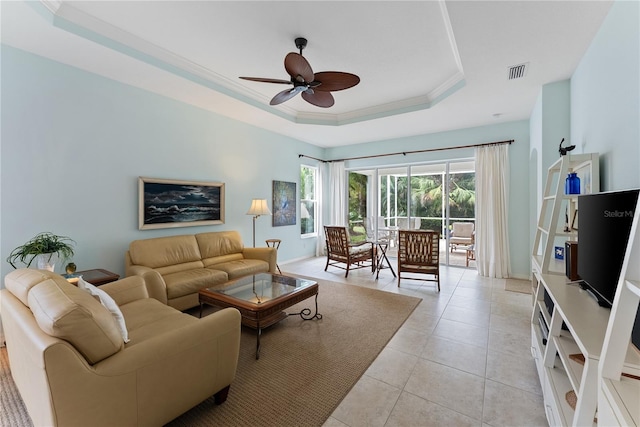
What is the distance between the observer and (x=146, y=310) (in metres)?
2.17

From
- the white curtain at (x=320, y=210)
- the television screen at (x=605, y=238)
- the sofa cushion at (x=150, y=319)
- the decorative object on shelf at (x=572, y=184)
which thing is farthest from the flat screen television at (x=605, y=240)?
the white curtain at (x=320, y=210)

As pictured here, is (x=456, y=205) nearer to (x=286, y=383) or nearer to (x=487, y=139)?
(x=487, y=139)

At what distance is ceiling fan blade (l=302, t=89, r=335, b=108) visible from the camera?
9.47 feet

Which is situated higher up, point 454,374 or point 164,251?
point 164,251

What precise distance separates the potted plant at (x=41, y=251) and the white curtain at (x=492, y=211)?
5.98 meters

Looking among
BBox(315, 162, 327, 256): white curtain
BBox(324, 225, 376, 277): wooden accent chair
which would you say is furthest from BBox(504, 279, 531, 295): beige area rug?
BBox(315, 162, 327, 256): white curtain

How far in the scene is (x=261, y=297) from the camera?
265 cm

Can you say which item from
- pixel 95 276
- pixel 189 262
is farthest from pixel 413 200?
pixel 95 276

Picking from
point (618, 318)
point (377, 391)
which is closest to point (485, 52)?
point (618, 318)

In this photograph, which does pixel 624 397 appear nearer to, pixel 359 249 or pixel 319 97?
pixel 319 97

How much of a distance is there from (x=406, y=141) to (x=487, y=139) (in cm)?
154

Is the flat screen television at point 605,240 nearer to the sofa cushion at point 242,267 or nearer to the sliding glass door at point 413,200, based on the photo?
the sofa cushion at point 242,267

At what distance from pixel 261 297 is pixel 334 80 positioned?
7.29ft

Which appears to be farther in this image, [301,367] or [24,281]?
[301,367]
